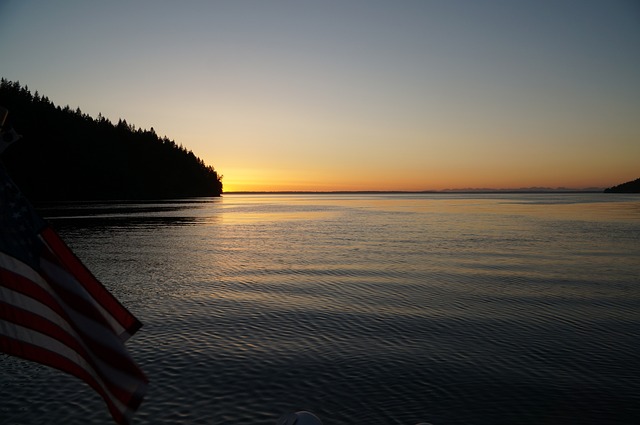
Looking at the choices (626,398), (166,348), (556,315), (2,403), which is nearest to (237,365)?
(166,348)

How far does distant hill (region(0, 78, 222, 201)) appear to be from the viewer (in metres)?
107

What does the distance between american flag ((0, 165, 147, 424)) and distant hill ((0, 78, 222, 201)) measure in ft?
343

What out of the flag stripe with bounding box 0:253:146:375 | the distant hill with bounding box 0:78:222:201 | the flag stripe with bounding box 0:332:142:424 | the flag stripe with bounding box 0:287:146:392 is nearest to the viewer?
the flag stripe with bounding box 0:332:142:424

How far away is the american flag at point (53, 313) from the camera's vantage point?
3.85 metres

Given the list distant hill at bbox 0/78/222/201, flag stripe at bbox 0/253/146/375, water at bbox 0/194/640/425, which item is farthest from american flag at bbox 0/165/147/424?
distant hill at bbox 0/78/222/201

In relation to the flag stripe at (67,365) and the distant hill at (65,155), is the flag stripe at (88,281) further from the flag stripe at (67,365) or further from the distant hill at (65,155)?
the distant hill at (65,155)

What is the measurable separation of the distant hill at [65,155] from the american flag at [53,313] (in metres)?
105

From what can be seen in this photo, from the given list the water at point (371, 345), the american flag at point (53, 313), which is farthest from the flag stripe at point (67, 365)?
the water at point (371, 345)

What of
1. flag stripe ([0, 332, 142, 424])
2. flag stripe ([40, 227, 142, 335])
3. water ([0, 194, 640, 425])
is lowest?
water ([0, 194, 640, 425])

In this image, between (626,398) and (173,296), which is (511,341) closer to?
(626,398)

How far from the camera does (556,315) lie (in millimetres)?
15312

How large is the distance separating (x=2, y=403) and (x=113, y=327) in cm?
657

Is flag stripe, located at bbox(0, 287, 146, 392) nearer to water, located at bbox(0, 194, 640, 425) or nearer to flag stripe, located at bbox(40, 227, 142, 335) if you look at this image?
flag stripe, located at bbox(40, 227, 142, 335)

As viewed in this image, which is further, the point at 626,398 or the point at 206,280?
the point at 206,280
